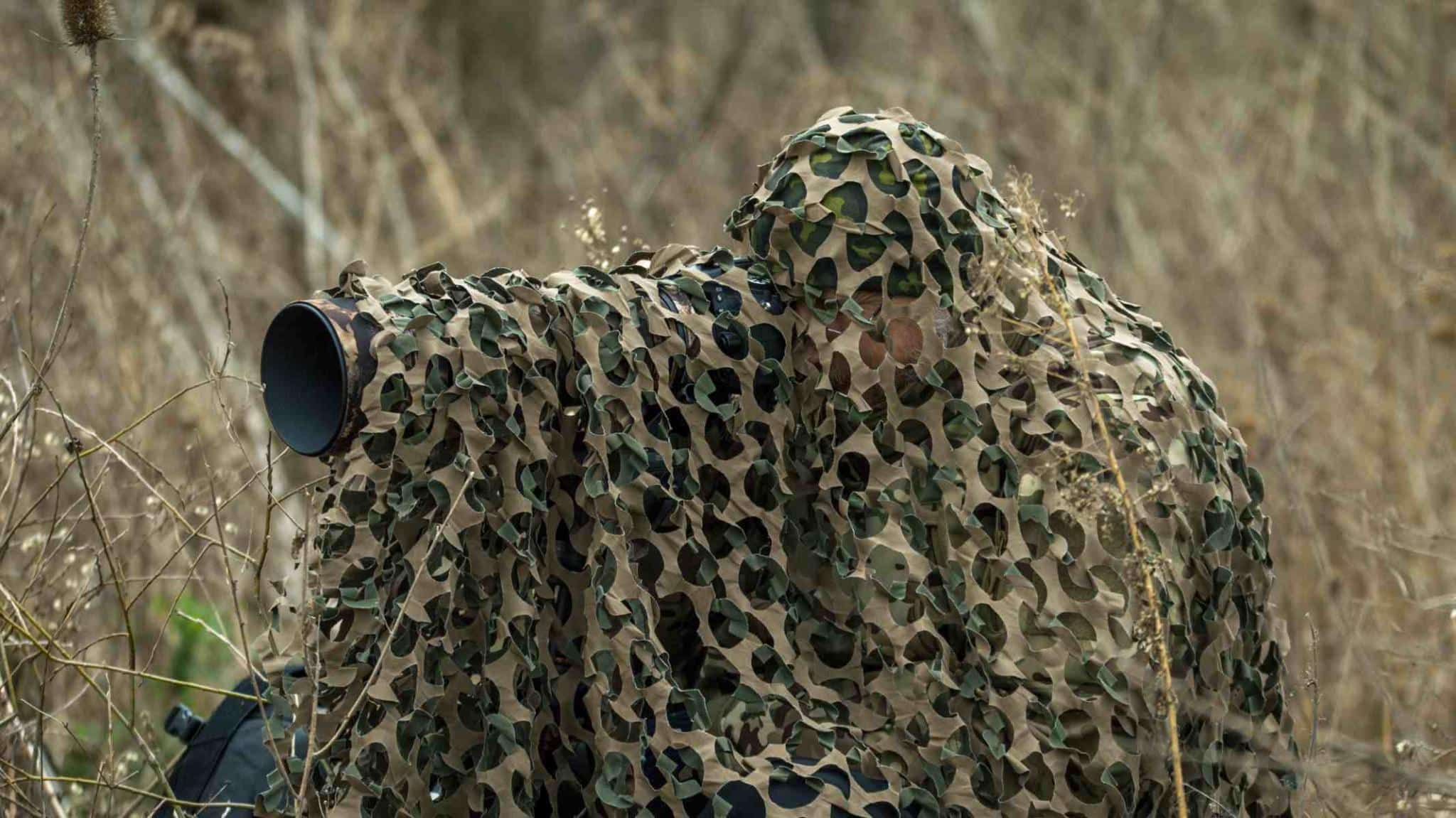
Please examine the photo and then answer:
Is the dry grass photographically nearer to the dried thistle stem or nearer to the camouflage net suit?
the camouflage net suit

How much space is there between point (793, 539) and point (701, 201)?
458 cm

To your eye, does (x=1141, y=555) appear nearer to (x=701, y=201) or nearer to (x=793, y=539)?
(x=793, y=539)

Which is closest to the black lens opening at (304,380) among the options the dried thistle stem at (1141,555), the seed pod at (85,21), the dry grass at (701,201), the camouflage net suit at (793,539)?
the camouflage net suit at (793,539)

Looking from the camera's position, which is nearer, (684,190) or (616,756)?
(616,756)

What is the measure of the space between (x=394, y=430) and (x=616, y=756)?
0.49 meters

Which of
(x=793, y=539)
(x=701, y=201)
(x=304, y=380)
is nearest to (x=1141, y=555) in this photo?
(x=793, y=539)

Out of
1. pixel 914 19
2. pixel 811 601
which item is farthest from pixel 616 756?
pixel 914 19

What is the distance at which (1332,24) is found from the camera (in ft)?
20.3

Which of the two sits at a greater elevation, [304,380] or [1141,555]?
[1141,555]

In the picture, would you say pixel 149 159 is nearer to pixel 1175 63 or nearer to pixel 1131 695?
pixel 1175 63

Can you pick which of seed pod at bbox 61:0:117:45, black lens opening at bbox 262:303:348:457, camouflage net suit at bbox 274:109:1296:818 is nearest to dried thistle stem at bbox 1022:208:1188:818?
camouflage net suit at bbox 274:109:1296:818

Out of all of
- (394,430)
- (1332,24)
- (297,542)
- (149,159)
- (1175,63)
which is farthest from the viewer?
(1175,63)

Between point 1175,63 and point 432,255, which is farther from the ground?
point 1175,63

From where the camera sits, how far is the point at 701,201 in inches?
253
